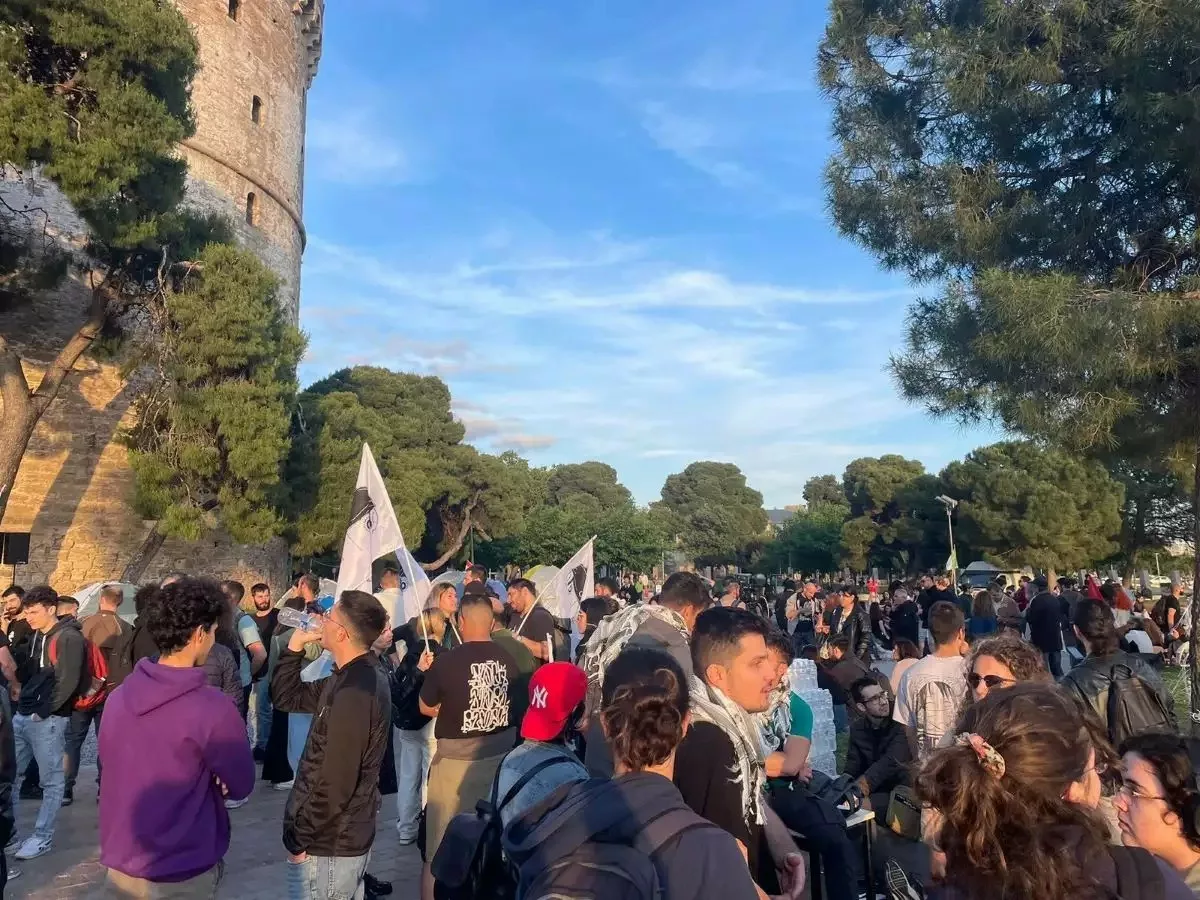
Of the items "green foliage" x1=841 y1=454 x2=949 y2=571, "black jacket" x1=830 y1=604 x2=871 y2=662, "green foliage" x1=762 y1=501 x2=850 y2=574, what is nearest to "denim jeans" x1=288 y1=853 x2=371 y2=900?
"black jacket" x1=830 y1=604 x2=871 y2=662

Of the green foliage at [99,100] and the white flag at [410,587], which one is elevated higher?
the green foliage at [99,100]

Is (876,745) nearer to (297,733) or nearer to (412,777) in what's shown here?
(412,777)

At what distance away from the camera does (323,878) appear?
10.8ft

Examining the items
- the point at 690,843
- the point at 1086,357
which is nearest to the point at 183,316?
the point at 1086,357

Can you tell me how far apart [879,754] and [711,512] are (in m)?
61.4

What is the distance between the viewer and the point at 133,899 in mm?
2820

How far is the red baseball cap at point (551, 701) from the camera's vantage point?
2641 millimetres

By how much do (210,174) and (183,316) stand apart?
21.4ft

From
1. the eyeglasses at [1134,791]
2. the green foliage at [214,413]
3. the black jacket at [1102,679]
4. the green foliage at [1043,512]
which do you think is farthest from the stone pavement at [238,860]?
the green foliage at [1043,512]

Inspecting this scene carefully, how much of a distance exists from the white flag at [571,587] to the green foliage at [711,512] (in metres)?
42.2

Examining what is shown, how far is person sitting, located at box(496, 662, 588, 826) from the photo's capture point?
2.50 meters

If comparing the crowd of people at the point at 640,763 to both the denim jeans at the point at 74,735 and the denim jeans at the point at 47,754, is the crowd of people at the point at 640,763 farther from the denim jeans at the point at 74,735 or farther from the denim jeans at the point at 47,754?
the denim jeans at the point at 74,735

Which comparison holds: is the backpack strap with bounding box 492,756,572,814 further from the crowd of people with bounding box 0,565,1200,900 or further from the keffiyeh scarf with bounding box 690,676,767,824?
the keffiyeh scarf with bounding box 690,676,767,824

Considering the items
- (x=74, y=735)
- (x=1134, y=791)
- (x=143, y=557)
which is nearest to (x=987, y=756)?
(x=1134, y=791)
